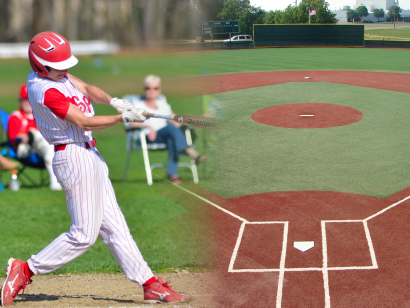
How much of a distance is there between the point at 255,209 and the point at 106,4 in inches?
115

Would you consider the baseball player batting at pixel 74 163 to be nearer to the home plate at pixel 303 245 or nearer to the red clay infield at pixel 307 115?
the home plate at pixel 303 245

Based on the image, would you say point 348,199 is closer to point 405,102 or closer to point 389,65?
point 405,102

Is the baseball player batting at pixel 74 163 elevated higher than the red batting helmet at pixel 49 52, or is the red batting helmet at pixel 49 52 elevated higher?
the red batting helmet at pixel 49 52

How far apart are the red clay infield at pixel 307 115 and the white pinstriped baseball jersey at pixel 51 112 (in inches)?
270

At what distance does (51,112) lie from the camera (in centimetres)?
233

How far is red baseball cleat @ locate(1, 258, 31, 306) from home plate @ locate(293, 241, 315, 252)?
8.18ft

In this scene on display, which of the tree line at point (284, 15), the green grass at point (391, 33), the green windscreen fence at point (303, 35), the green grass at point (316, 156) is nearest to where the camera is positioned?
the green grass at point (316, 156)

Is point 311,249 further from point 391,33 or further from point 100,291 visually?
point 391,33

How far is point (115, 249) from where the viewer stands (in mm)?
2713

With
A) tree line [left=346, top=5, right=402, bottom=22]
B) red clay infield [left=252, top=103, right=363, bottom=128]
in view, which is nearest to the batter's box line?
red clay infield [left=252, top=103, right=363, bottom=128]

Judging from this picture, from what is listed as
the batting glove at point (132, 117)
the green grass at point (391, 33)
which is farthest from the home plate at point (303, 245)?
the green grass at point (391, 33)

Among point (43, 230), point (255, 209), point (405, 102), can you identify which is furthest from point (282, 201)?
point (405, 102)

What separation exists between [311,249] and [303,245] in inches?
3.9

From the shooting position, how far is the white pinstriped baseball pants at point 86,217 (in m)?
2.45
